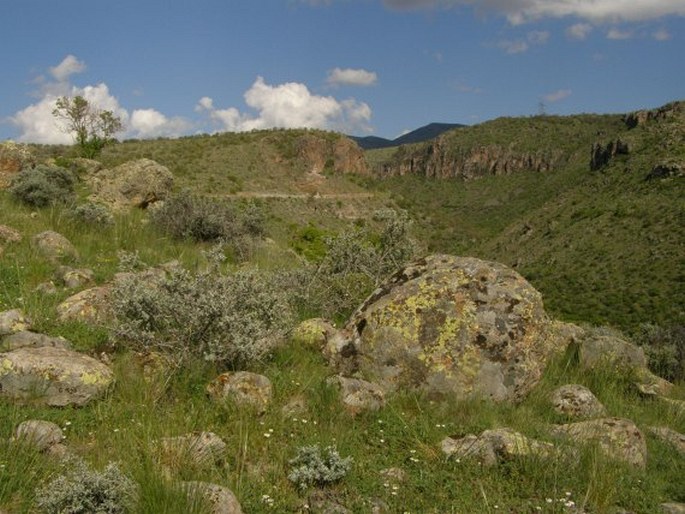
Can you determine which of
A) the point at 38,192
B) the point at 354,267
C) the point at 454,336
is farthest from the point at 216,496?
the point at 38,192

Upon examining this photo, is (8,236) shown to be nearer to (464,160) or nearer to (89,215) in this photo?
(89,215)

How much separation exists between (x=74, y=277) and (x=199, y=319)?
10.2 feet

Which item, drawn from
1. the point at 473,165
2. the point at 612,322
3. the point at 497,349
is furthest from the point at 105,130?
the point at 473,165

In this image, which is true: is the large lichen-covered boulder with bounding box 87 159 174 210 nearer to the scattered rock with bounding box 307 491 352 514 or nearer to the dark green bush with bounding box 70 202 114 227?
the dark green bush with bounding box 70 202 114 227

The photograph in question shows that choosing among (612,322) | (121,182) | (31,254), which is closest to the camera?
(31,254)

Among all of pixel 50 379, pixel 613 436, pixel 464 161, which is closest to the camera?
pixel 50 379

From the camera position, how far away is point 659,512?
12.2ft

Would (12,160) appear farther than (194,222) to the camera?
Yes

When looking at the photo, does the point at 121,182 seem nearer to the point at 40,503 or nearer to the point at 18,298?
the point at 18,298

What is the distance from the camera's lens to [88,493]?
120 inches

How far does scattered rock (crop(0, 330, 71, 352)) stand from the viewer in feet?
16.3

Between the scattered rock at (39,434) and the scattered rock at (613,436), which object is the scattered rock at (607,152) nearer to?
the scattered rock at (613,436)

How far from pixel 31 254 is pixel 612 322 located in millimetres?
34991

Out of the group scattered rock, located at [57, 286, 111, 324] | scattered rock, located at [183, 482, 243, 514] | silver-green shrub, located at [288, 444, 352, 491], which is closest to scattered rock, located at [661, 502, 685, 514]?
silver-green shrub, located at [288, 444, 352, 491]
